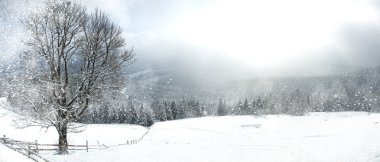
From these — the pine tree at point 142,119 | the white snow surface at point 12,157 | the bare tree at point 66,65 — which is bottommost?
the pine tree at point 142,119

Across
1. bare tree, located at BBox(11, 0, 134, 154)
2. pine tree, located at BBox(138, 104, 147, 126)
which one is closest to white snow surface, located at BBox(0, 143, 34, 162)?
bare tree, located at BBox(11, 0, 134, 154)

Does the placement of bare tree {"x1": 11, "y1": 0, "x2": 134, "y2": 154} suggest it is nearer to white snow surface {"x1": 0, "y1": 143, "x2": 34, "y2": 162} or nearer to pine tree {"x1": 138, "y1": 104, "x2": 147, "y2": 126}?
white snow surface {"x1": 0, "y1": 143, "x2": 34, "y2": 162}

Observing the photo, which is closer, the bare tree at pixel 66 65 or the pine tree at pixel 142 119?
the bare tree at pixel 66 65

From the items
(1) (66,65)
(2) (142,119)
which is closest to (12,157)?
(1) (66,65)

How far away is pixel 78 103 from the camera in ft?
90.7

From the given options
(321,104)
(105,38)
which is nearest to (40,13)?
(105,38)

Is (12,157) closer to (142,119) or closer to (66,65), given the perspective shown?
(66,65)

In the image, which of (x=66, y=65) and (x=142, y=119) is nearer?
(x=66, y=65)

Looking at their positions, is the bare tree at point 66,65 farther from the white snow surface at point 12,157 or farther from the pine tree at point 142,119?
the pine tree at point 142,119

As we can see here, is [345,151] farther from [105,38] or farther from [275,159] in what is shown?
[105,38]

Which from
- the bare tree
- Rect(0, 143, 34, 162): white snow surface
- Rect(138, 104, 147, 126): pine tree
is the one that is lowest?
Rect(138, 104, 147, 126): pine tree

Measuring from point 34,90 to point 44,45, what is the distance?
11.5 feet

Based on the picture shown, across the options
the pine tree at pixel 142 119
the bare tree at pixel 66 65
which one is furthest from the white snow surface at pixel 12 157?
the pine tree at pixel 142 119

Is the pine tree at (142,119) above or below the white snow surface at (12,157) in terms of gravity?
below
